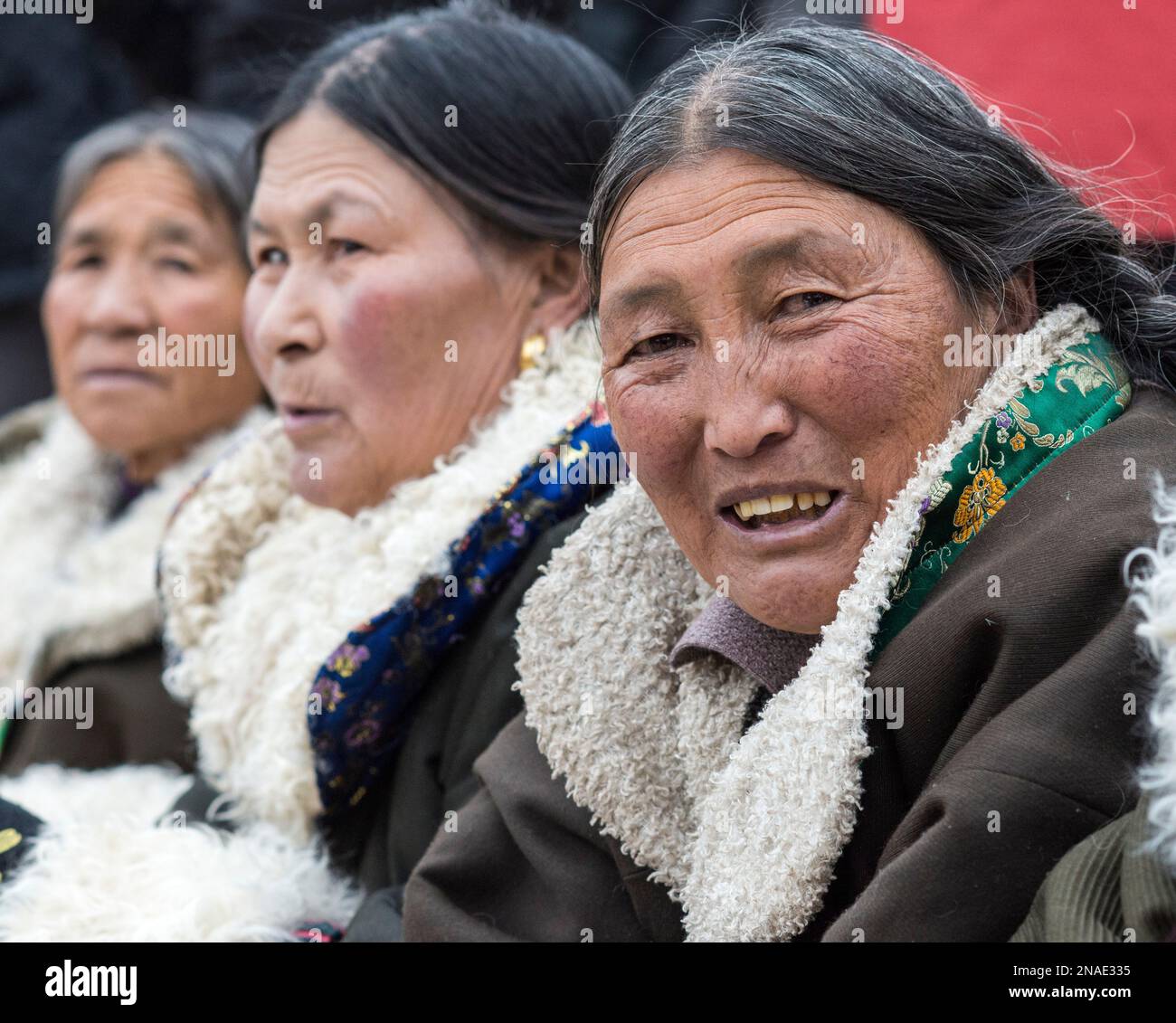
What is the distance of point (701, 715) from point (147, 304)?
2.17m

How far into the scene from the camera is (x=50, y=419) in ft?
13.6

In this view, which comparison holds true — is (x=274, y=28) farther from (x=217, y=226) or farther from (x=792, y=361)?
(x=792, y=361)

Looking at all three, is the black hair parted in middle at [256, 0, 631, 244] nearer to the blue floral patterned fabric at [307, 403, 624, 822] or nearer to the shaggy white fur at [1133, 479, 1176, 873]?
the blue floral patterned fabric at [307, 403, 624, 822]

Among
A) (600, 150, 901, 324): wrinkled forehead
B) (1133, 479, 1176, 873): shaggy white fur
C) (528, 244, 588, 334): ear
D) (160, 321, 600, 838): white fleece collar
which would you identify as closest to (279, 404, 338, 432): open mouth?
(160, 321, 600, 838): white fleece collar

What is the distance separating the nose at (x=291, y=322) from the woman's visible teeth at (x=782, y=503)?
3.65 feet

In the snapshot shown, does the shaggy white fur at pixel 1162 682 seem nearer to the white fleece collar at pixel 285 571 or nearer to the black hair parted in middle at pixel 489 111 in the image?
the white fleece collar at pixel 285 571

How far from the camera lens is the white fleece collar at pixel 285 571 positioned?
2.40 meters

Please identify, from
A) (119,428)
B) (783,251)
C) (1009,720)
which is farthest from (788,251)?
(119,428)

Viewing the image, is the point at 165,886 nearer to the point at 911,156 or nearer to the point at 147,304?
the point at 911,156

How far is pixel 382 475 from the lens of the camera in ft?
8.65

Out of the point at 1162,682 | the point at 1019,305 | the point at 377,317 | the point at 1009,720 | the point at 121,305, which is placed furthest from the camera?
the point at 121,305

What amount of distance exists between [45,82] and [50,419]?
1307 millimetres

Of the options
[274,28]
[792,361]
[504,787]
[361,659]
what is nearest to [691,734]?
[504,787]

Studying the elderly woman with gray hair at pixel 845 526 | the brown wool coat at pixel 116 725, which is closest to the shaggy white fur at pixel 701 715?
the elderly woman with gray hair at pixel 845 526
